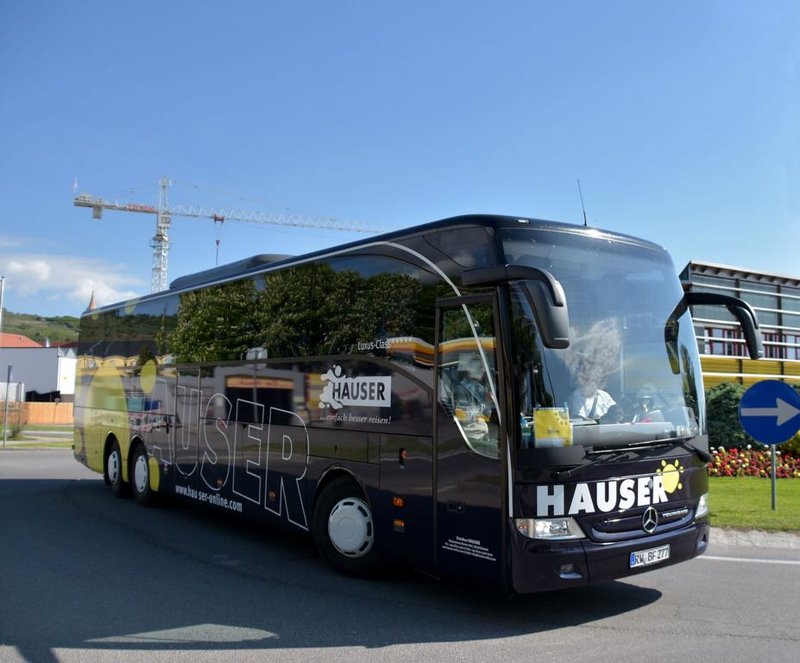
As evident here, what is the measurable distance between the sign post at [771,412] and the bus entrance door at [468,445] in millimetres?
6107

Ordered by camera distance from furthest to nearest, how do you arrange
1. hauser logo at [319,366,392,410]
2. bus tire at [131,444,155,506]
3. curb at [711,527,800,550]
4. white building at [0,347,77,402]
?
white building at [0,347,77,402]
bus tire at [131,444,155,506]
curb at [711,527,800,550]
hauser logo at [319,366,392,410]

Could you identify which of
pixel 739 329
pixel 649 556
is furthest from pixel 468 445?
pixel 739 329

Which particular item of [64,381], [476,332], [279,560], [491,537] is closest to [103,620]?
[279,560]

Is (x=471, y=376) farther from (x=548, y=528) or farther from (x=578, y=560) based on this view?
(x=578, y=560)

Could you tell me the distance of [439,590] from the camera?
6.96m

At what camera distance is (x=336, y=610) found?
20.6 feet

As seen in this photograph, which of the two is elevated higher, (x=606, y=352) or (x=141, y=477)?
(x=606, y=352)

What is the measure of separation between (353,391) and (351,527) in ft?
4.32

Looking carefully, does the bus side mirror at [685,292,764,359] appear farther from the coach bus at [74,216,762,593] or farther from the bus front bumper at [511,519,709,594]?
the bus front bumper at [511,519,709,594]

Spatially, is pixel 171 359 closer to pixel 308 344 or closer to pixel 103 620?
pixel 308 344

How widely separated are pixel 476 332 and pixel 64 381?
7352 cm

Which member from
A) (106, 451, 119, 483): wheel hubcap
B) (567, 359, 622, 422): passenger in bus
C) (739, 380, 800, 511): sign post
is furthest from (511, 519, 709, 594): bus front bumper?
(106, 451, 119, 483): wheel hubcap

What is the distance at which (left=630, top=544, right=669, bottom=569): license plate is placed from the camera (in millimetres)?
5914

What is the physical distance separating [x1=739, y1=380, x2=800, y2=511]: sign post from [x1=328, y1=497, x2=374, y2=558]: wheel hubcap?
6074mm
